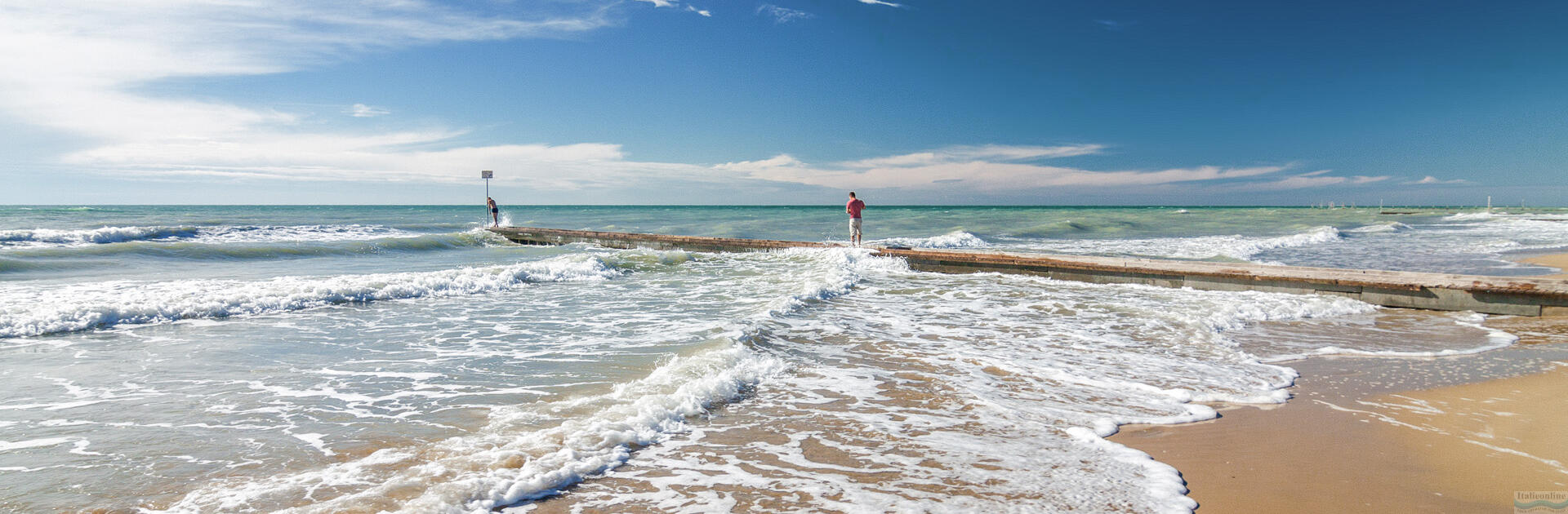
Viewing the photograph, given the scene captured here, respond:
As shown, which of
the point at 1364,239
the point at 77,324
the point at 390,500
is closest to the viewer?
the point at 390,500

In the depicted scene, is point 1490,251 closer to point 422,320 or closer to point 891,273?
point 891,273

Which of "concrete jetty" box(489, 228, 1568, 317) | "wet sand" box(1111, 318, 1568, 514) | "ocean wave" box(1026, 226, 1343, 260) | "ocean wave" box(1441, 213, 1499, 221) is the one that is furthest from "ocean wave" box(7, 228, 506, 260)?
"ocean wave" box(1441, 213, 1499, 221)

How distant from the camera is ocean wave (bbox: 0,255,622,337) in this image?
795 centimetres

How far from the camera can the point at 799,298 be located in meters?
10.1

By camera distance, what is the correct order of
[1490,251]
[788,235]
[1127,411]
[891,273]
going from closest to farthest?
[1127,411] → [891,273] → [1490,251] → [788,235]

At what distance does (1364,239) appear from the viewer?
84.5 feet

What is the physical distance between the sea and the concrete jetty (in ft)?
1.11

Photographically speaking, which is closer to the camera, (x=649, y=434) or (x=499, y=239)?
(x=649, y=434)

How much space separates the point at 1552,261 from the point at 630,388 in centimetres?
2177

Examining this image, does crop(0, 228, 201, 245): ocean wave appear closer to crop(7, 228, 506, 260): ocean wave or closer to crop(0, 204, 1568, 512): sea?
crop(7, 228, 506, 260): ocean wave

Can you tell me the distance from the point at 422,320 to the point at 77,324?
356 centimetres

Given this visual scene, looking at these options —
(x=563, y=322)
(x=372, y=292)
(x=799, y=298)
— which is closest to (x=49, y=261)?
(x=372, y=292)

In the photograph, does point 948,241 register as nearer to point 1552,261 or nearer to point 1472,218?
point 1552,261

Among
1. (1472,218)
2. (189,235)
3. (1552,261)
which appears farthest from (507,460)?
(1472,218)
